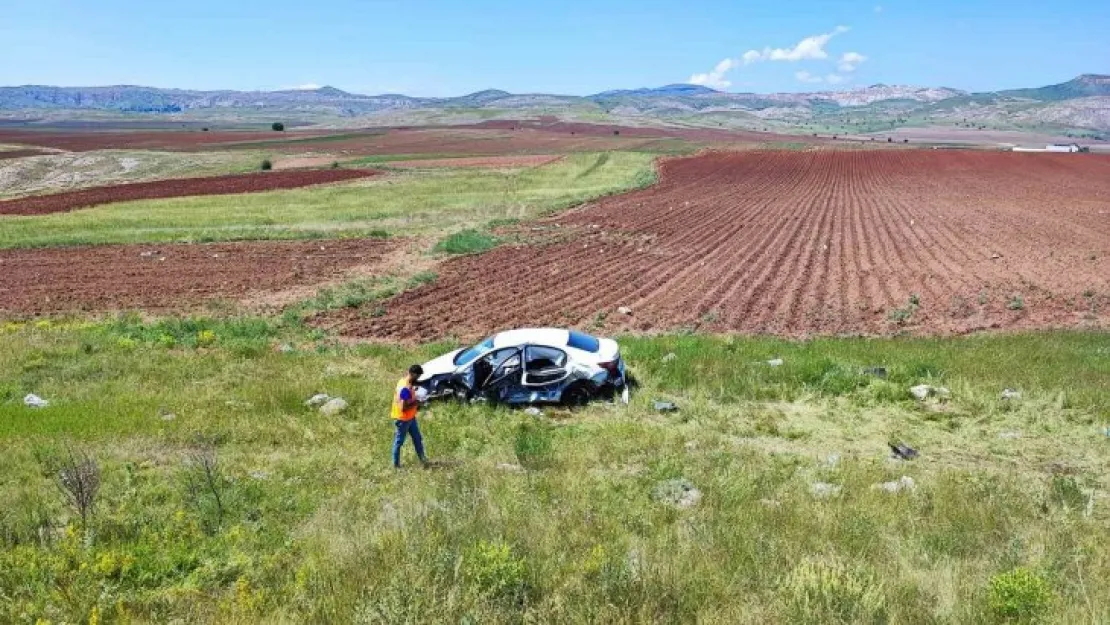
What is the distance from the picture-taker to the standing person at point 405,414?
35.5 feet

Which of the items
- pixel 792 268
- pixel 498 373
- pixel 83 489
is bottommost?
pixel 498 373

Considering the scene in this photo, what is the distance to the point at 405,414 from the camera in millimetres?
10836

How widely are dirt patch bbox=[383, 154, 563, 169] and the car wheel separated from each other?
60.9 m

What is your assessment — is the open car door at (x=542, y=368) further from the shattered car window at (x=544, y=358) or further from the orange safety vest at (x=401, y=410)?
the orange safety vest at (x=401, y=410)

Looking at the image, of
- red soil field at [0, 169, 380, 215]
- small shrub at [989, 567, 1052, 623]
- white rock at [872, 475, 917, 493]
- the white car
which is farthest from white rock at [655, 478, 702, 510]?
red soil field at [0, 169, 380, 215]

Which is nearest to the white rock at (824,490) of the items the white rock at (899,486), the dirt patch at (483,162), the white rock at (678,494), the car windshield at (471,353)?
the white rock at (899,486)

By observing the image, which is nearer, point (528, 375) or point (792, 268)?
point (528, 375)

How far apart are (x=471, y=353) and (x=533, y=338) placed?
1.28 metres

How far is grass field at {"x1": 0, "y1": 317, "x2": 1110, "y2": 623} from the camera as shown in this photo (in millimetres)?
6004

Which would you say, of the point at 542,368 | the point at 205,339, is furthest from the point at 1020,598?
the point at 205,339

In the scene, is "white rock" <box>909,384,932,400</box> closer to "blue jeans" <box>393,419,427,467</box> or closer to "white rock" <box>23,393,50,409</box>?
"blue jeans" <box>393,419,427,467</box>

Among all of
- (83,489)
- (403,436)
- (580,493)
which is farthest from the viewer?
(403,436)

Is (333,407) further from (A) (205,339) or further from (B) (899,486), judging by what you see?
(B) (899,486)

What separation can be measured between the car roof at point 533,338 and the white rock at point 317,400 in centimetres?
341
